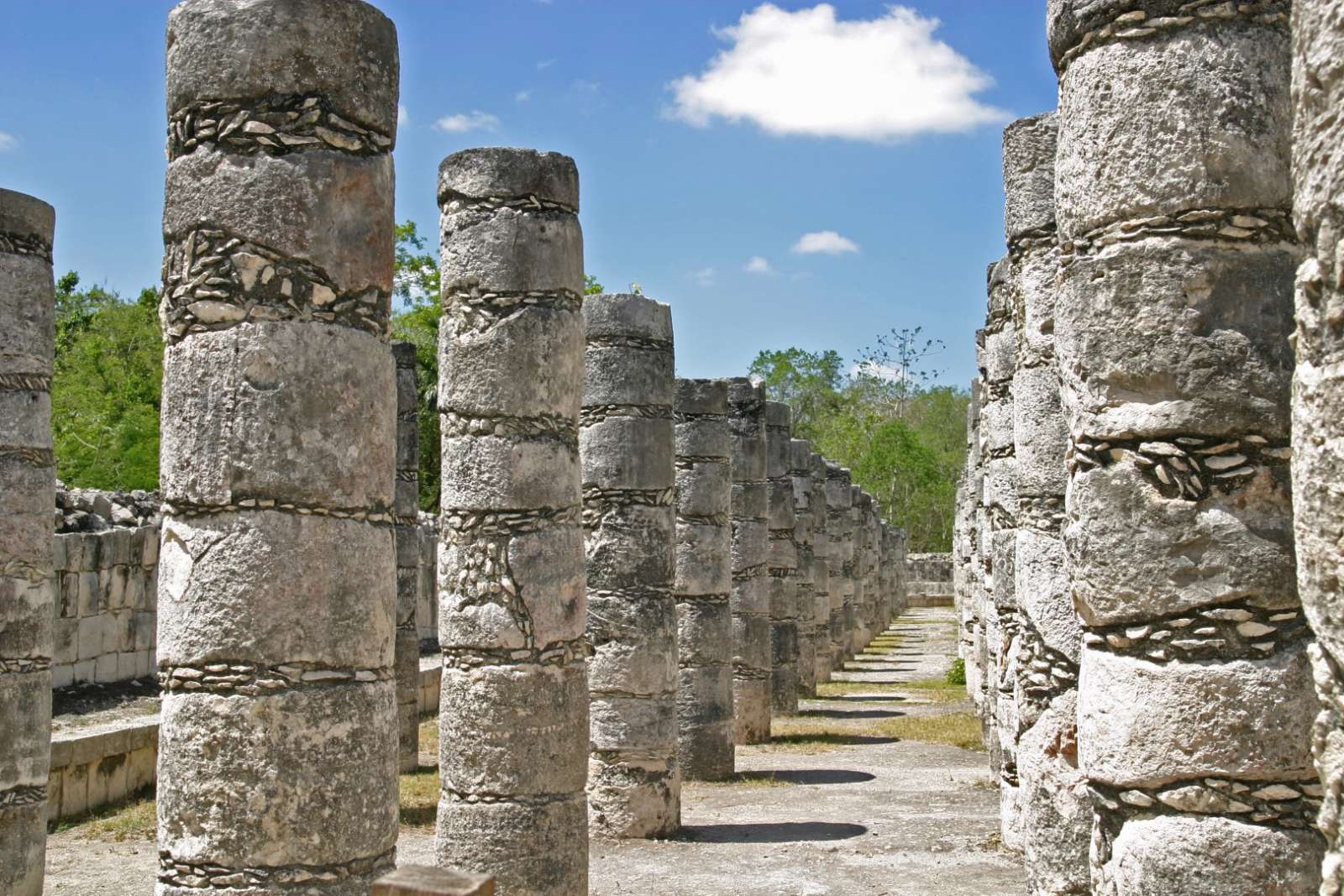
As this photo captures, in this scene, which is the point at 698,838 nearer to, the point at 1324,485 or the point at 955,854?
the point at 955,854

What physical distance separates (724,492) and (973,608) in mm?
6340

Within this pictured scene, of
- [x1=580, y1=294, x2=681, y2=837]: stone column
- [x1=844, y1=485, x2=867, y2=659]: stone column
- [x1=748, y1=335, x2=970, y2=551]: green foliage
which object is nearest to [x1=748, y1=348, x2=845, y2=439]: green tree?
[x1=748, y1=335, x2=970, y2=551]: green foliage

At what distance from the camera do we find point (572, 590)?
27.4 feet

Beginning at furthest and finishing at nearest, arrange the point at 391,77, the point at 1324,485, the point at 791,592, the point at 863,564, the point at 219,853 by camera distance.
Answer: the point at 863,564, the point at 791,592, the point at 391,77, the point at 219,853, the point at 1324,485

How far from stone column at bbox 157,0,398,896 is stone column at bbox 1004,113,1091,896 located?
9.43 feet

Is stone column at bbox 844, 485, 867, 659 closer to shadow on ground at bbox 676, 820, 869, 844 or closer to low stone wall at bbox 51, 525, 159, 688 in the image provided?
low stone wall at bbox 51, 525, 159, 688

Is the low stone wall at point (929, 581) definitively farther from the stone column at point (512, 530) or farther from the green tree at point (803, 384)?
the stone column at point (512, 530)

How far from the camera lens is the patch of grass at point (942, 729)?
50.4ft

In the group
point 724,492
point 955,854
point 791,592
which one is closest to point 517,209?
point 955,854

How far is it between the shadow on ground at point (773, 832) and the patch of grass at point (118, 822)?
367 cm

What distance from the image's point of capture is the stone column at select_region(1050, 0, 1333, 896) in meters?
4.16

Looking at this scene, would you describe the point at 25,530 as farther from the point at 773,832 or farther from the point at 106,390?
the point at 106,390

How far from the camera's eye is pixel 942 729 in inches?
647

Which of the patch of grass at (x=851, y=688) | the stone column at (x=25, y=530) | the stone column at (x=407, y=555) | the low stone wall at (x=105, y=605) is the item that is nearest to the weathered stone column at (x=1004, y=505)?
the stone column at (x=25, y=530)
